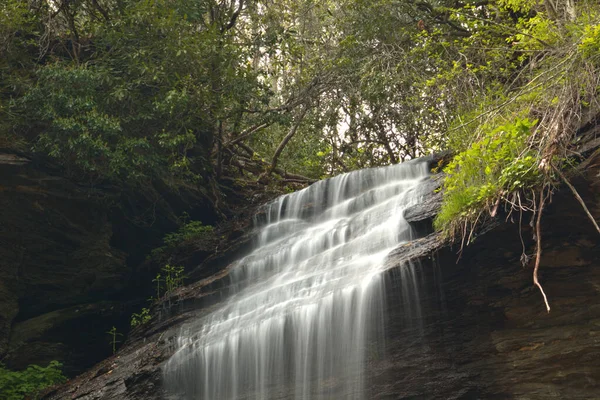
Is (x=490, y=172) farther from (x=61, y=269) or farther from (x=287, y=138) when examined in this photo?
(x=287, y=138)

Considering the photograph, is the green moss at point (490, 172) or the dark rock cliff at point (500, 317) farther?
the green moss at point (490, 172)

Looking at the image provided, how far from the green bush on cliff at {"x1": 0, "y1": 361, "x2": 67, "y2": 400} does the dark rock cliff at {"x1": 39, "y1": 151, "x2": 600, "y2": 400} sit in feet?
20.1

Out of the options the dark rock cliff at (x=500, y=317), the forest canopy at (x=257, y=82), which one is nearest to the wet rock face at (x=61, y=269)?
the forest canopy at (x=257, y=82)

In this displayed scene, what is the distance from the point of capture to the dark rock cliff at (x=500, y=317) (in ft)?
19.7

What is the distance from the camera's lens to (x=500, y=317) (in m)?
6.43

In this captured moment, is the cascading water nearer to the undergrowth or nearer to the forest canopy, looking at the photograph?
the undergrowth

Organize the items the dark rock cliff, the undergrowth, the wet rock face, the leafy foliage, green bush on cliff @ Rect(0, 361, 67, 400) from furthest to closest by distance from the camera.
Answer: the wet rock face → the leafy foliage → green bush on cliff @ Rect(0, 361, 67, 400) → the undergrowth → the dark rock cliff

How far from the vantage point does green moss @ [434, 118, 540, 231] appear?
646 centimetres

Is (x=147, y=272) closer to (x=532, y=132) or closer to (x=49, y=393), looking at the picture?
(x=49, y=393)

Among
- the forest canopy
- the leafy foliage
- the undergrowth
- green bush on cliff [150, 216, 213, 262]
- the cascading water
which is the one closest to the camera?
the undergrowth

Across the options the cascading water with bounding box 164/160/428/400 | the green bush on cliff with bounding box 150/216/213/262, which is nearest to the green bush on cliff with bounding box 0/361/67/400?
the green bush on cliff with bounding box 150/216/213/262

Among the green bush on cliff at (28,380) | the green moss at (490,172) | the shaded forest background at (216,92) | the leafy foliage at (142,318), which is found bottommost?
the green bush on cliff at (28,380)

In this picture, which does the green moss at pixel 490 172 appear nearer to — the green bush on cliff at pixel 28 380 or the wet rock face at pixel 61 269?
the green bush on cliff at pixel 28 380

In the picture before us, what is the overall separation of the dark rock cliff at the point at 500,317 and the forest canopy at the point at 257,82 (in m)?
0.51
